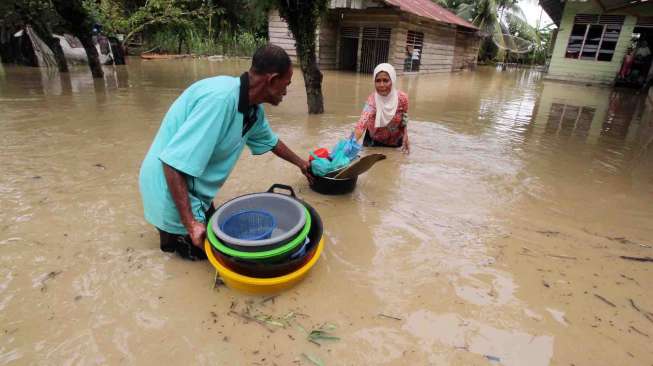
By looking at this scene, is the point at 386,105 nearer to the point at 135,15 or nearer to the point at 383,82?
the point at 383,82

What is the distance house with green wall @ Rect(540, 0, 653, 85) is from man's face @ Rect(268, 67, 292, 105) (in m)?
14.7

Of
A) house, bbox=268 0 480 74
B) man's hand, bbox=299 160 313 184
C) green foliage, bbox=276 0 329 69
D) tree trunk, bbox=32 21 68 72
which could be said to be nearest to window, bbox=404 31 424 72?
house, bbox=268 0 480 74

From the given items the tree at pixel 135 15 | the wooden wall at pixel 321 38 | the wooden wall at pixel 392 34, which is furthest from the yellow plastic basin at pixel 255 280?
the wooden wall at pixel 321 38

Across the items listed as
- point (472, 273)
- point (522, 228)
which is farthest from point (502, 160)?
point (472, 273)

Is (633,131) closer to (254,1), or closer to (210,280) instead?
(254,1)

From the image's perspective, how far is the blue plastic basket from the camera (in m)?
2.00

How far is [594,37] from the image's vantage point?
43.9 feet

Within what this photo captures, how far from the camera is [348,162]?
2.98 metres

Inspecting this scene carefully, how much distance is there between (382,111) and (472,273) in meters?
2.55

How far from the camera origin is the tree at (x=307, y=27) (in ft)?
18.3

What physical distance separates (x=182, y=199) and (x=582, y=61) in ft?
54.6

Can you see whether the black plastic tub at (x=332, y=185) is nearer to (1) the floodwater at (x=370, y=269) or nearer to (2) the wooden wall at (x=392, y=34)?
(1) the floodwater at (x=370, y=269)

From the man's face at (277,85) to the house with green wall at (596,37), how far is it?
1474 centimetres

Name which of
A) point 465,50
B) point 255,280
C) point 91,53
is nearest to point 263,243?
point 255,280
